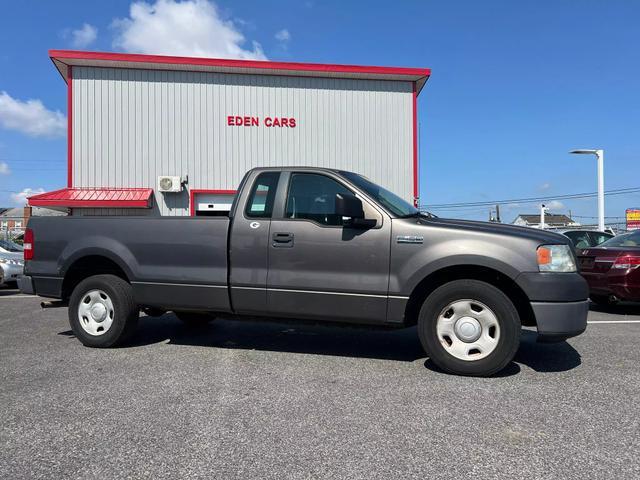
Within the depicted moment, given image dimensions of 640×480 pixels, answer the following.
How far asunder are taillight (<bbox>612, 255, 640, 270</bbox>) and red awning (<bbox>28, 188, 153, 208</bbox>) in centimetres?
1275

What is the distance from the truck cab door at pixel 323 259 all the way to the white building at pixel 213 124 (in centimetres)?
1159

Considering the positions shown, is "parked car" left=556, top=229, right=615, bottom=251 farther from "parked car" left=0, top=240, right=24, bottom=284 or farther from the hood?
"parked car" left=0, top=240, right=24, bottom=284

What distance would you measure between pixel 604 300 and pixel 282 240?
22.2 ft

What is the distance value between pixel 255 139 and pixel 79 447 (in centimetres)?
1406

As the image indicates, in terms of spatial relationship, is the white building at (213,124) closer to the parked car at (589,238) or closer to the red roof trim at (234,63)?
the red roof trim at (234,63)

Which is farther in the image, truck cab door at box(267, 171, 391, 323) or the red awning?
the red awning

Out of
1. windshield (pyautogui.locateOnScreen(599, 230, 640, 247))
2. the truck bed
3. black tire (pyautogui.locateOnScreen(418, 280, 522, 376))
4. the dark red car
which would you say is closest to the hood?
black tire (pyautogui.locateOnScreen(418, 280, 522, 376))

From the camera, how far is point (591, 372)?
14.7ft

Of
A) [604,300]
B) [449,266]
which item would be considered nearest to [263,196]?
[449,266]

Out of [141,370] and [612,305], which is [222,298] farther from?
[612,305]

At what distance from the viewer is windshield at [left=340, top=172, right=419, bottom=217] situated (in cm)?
480

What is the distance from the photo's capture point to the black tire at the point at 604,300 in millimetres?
8161

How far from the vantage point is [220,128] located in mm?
16078

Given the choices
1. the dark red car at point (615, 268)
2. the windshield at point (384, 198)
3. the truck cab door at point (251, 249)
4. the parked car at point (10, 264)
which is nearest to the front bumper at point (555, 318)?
the windshield at point (384, 198)
